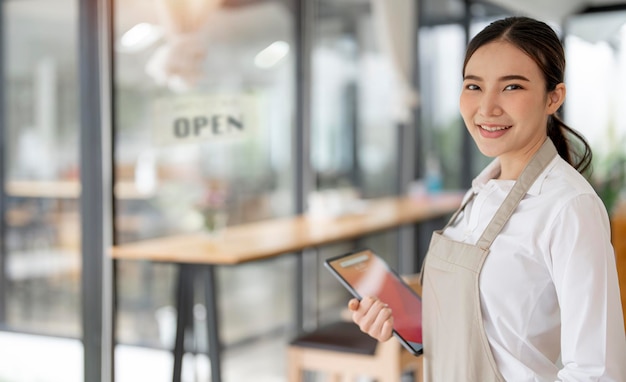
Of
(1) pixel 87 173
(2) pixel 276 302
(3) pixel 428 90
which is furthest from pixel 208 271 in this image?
(3) pixel 428 90

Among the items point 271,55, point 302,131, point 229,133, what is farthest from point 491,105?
point 302,131

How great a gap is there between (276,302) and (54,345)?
61.4 inches

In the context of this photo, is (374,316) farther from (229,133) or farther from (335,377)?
(229,133)

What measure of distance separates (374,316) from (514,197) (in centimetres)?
37

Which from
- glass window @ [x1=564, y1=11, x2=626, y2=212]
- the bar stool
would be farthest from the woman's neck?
glass window @ [x1=564, y1=11, x2=626, y2=212]

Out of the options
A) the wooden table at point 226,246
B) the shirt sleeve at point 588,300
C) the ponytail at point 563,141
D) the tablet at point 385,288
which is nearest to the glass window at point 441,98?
the wooden table at point 226,246

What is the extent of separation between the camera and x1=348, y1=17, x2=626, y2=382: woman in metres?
1.26

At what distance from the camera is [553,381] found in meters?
1.39

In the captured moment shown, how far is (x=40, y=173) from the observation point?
321 cm

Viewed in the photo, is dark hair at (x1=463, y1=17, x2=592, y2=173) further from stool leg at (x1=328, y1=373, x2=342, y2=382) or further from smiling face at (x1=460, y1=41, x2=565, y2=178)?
stool leg at (x1=328, y1=373, x2=342, y2=382)

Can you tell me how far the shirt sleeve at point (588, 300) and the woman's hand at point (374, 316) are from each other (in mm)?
369

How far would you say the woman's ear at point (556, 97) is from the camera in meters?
1.42

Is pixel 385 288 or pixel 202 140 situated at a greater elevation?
pixel 202 140

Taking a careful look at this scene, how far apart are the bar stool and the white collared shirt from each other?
4.29 ft
